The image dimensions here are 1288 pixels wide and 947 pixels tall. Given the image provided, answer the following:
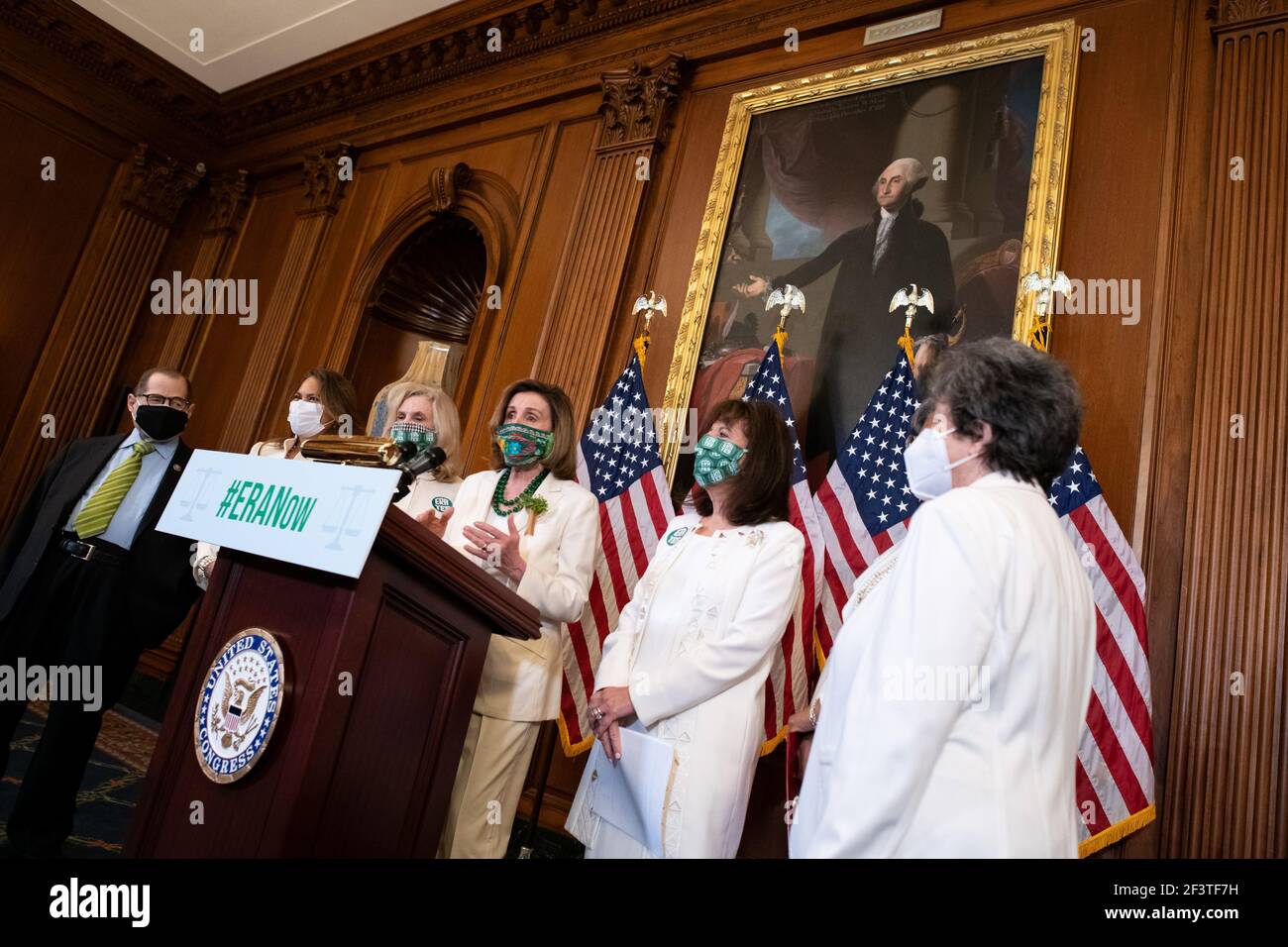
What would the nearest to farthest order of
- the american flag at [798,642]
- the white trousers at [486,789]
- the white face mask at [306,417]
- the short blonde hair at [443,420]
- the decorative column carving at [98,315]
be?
1. the white trousers at [486,789]
2. the short blonde hair at [443,420]
3. the american flag at [798,642]
4. the white face mask at [306,417]
5. the decorative column carving at [98,315]

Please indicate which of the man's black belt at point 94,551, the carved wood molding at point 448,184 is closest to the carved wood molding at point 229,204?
the carved wood molding at point 448,184

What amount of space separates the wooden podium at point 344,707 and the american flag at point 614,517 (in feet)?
6.11

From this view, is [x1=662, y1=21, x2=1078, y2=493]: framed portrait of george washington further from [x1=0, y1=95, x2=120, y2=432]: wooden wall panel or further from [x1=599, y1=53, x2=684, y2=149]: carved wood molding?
[x1=0, y1=95, x2=120, y2=432]: wooden wall panel

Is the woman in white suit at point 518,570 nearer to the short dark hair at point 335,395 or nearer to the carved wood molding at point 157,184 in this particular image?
the short dark hair at point 335,395

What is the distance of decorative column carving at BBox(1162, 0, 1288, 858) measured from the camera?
2713mm

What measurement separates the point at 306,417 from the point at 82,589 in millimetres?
1037

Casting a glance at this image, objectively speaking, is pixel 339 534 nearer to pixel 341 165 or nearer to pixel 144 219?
pixel 341 165

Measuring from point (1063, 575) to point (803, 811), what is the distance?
61 centimetres

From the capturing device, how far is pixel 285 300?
22.8ft

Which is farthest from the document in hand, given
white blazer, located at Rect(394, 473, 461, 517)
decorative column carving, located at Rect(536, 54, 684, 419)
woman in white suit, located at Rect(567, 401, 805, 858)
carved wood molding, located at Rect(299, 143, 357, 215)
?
carved wood molding, located at Rect(299, 143, 357, 215)

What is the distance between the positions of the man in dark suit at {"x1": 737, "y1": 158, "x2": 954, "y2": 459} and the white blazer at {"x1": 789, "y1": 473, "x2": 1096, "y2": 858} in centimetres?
250

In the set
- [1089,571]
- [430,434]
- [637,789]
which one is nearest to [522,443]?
[430,434]

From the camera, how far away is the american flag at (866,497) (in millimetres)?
3275

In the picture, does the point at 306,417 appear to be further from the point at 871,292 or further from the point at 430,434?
the point at 871,292
